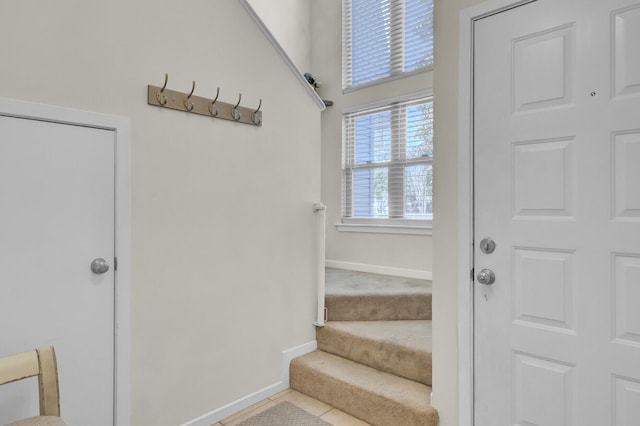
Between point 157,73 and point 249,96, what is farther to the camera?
point 249,96

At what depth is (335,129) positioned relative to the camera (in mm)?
4203

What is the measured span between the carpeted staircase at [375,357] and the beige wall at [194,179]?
0.25m

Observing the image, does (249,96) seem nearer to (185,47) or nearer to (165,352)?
(185,47)

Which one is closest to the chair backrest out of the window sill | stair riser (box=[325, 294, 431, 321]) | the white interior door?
the white interior door

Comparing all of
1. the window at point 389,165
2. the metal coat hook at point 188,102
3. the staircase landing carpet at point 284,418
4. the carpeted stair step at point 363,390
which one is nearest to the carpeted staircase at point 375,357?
the carpeted stair step at point 363,390

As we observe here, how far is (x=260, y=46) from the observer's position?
7.73ft

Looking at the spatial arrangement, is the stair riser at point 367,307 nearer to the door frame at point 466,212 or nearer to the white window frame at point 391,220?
the white window frame at point 391,220

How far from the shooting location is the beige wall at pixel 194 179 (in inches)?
64.4

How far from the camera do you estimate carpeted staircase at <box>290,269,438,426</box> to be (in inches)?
81.2
